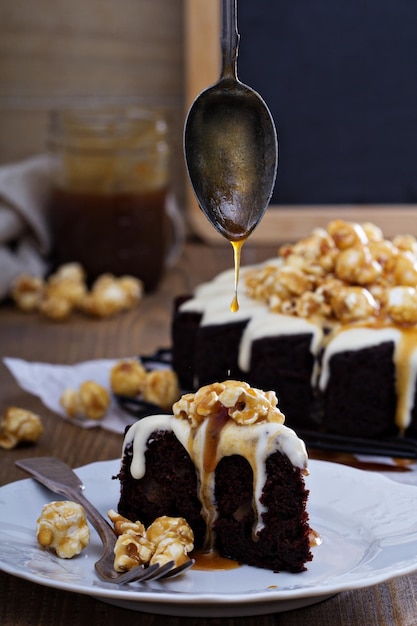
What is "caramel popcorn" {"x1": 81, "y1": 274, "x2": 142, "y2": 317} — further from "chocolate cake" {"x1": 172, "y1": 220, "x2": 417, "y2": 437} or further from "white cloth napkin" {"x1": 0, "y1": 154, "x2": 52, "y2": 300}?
"chocolate cake" {"x1": 172, "y1": 220, "x2": 417, "y2": 437}

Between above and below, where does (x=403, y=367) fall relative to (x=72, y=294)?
above

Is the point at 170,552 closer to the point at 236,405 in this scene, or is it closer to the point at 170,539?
the point at 170,539

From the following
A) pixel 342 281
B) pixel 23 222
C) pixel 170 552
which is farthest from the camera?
pixel 23 222

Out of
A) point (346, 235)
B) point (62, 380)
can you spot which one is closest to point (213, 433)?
point (346, 235)

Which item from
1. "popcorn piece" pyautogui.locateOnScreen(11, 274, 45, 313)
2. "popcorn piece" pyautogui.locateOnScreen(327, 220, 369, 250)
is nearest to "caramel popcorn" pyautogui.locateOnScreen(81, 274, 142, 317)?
"popcorn piece" pyautogui.locateOnScreen(11, 274, 45, 313)

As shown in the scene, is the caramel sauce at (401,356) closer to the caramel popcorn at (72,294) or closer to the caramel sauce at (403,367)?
the caramel sauce at (403,367)

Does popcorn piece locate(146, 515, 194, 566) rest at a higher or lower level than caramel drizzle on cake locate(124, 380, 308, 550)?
lower
